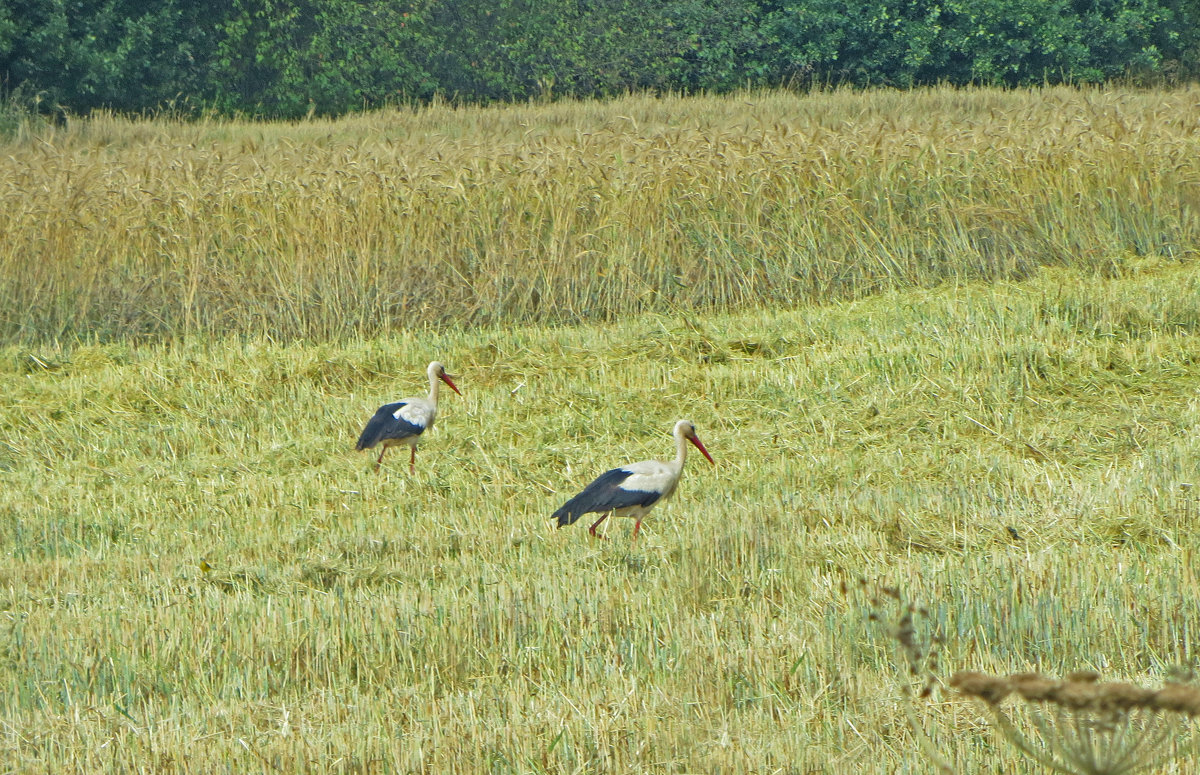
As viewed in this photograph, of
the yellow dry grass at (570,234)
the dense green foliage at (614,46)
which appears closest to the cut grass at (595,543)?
the yellow dry grass at (570,234)

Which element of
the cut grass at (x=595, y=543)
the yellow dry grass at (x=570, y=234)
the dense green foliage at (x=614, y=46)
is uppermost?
the dense green foliage at (x=614, y=46)

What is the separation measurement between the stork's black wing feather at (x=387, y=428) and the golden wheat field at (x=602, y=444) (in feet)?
0.80

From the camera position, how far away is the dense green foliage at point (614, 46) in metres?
34.3

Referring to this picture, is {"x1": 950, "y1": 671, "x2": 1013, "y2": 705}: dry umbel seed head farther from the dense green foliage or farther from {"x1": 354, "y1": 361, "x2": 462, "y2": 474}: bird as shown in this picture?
the dense green foliage

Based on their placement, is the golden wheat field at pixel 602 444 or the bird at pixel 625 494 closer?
the golden wheat field at pixel 602 444

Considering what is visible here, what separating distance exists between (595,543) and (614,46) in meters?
30.9

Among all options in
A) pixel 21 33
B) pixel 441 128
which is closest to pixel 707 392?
pixel 441 128

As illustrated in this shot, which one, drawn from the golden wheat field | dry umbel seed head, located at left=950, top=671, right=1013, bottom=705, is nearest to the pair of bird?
the golden wheat field

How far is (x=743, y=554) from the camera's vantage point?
18.0 ft

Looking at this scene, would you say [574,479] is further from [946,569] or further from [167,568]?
[946,569]

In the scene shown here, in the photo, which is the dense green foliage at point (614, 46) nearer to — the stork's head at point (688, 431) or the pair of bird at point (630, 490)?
the stork's head at point (688, 431)

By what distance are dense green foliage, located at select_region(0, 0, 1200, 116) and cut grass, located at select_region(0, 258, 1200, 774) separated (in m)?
25.5

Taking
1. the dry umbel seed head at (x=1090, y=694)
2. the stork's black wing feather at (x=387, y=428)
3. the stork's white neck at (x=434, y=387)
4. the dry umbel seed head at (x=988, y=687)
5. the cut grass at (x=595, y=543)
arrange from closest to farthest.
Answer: the dry umbel seed head at (x=1090, y=694) < the dry umbel seed head at (x=988, y=687) < the cut grass at (x=595, y=543) < the stork's black wing feather at (x=387, y=428) < the stork's white neck at (x=434, y=387)

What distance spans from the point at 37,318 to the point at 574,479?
6901 millimetres
